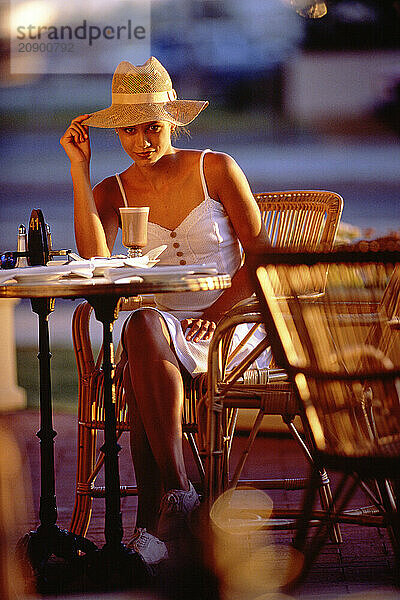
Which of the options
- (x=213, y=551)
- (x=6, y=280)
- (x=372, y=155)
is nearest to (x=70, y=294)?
(x=6, y=280)

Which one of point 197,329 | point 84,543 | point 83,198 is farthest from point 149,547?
point 83,198

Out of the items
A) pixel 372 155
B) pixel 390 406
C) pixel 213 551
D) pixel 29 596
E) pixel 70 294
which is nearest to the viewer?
pixel 390 406

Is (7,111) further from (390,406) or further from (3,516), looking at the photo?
(390,406)

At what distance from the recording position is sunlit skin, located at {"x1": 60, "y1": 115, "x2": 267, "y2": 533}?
7.57ft

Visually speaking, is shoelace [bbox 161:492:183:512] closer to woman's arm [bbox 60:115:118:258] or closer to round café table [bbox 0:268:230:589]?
round café table [bbox 0:268:230:589]

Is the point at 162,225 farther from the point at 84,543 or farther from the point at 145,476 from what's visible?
the point at 84,543

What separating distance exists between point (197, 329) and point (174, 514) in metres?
0.53

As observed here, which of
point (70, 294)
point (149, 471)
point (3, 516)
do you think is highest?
point (70, 294)

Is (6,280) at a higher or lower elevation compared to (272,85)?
lower

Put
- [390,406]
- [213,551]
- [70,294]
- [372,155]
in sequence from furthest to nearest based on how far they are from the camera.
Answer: [372,155] < [213,551] < [70,294] < [390,406]

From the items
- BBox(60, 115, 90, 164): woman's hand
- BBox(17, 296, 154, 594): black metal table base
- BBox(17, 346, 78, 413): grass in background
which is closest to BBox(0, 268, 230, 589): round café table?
BBox(17, 296, 154, 594): black metal table base

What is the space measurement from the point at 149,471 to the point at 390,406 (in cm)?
88

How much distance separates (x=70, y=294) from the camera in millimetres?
1908

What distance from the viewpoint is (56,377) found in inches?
221
